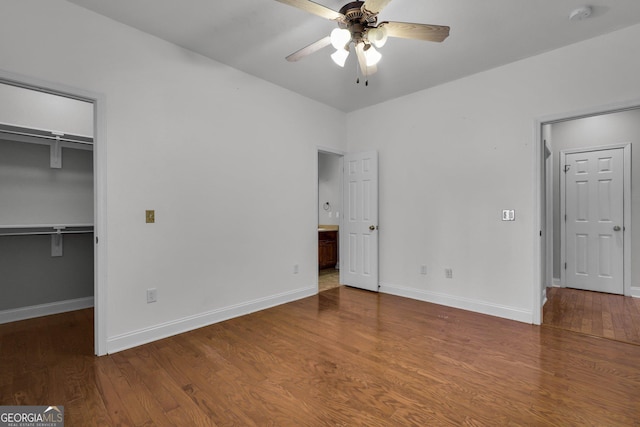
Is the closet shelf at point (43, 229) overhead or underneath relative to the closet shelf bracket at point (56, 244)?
overhead

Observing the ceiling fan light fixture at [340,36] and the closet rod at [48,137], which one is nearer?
the ceiling fan light fixture at [340,36]

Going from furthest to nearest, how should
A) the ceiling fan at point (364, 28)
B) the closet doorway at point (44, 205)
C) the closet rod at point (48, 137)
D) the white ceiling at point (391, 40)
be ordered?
the closet doorway at point (44, 205), the closet rod at point (48, 137), the white ceiling at point (391, 40), the ceiling fan at point (364, 28)

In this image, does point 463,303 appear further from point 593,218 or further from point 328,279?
point 593,218

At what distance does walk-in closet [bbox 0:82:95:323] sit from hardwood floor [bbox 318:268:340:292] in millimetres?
3122

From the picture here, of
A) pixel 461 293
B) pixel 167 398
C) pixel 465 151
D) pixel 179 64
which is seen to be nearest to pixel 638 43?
pixel 465 151

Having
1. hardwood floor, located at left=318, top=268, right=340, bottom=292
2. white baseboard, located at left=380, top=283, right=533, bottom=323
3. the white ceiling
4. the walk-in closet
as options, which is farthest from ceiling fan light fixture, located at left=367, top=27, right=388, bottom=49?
hardwood floor, located at left=318, top=268, right=340, bottom=292

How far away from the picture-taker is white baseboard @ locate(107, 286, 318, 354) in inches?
104

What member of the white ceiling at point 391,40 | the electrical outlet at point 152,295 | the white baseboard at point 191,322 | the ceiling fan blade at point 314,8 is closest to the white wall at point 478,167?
the white ceiling at point 391,40

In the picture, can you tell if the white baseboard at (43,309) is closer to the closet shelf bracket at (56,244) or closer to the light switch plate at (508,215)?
the closet shelf bracket at (56,244)

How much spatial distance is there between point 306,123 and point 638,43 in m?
3.46

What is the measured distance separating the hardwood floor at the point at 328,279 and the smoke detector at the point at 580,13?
408 cm

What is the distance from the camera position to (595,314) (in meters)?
3.47

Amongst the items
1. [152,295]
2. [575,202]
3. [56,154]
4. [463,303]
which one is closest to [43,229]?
[56,154]

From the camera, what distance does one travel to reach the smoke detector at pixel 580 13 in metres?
2.41
